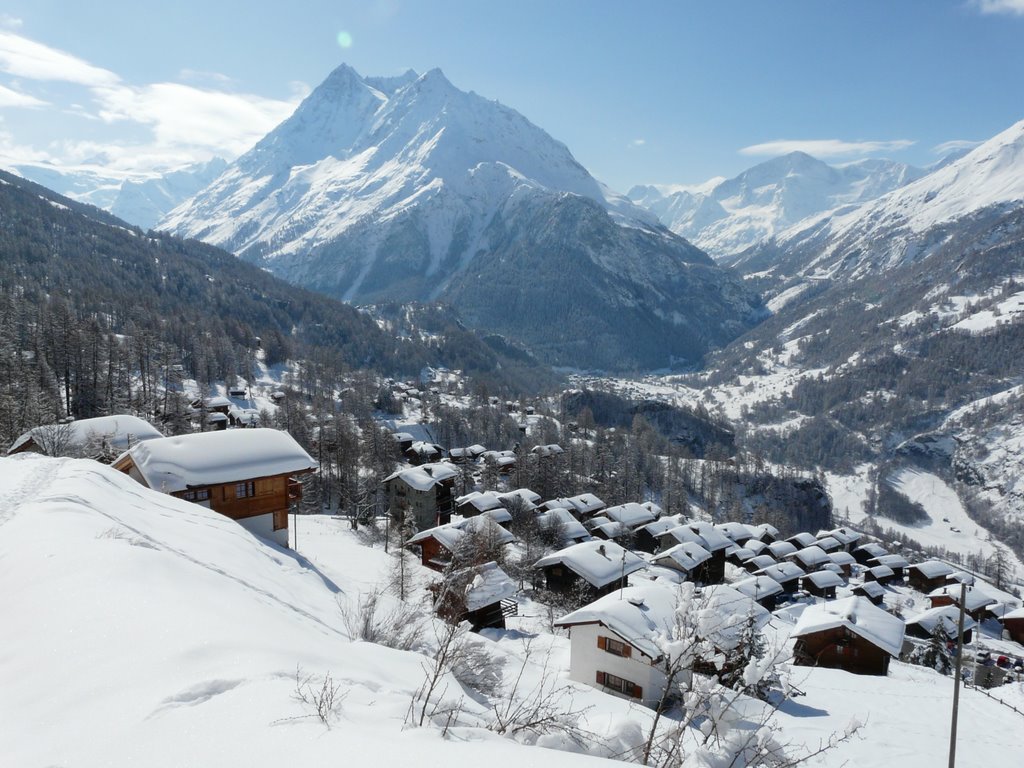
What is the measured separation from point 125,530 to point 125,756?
865 centimetres

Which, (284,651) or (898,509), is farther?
(898,509)

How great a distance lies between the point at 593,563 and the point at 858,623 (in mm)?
16426

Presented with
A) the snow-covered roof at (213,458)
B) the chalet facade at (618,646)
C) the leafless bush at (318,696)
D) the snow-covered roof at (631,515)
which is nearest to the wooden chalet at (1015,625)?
the snow-covered roof at (631,515)

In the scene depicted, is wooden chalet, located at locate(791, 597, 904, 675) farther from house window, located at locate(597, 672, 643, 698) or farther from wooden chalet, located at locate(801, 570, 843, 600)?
wooden chalet, located at locate(801, 570, 843, 600)

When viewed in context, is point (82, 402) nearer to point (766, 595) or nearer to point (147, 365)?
point (147, 365)

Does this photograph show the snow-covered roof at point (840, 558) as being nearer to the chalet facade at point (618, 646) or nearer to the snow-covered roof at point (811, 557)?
the snow-covered roof at point (811, 557)

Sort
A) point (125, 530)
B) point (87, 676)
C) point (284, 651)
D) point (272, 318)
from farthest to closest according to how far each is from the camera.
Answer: point (272, 318), point (125, 530), point (284, 651), point (87, 676)

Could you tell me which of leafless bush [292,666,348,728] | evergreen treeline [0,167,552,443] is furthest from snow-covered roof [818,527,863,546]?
evergreen treeline [0,167,552,443]

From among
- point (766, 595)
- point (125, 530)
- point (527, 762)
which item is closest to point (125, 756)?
point (527, 762)

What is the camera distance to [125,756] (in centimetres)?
455

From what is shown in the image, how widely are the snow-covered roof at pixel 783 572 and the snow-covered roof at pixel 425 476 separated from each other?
33.2 meters

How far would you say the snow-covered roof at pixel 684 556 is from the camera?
51.4 metres

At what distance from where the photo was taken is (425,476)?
56.3m

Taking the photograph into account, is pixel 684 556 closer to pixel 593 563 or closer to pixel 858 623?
pixel 593 563
